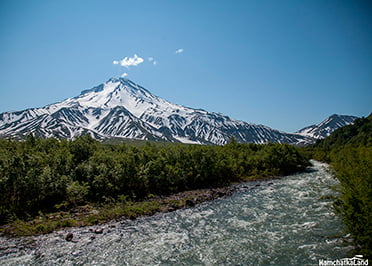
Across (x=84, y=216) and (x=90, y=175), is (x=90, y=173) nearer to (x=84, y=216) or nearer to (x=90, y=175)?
(x=90, y=175)

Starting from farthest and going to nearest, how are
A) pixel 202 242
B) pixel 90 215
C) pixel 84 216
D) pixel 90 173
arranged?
pixel 90 173 → pixel 90 215 → pixel 84 216 → pixel 202 242

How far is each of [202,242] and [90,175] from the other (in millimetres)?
18502

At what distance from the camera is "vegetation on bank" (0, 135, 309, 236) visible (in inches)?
842

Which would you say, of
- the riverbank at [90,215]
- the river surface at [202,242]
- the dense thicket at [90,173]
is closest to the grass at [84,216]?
the riverbank at [90,215]

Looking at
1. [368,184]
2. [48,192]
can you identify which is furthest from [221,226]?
[48,192]

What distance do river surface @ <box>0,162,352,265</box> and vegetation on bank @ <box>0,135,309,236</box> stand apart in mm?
3577

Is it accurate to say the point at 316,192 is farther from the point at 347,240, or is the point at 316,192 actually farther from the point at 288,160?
the point at 288,160

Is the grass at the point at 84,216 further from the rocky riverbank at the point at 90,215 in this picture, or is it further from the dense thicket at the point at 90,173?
the dense thicket at the point at 90,173

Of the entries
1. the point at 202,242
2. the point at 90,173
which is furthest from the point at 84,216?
the point at 202,242

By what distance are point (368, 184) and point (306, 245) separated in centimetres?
569

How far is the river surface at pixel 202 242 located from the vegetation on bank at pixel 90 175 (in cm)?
358

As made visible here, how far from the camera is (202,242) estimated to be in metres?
15.3

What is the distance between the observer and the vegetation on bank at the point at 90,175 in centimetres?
2138

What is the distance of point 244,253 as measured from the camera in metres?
13.4
